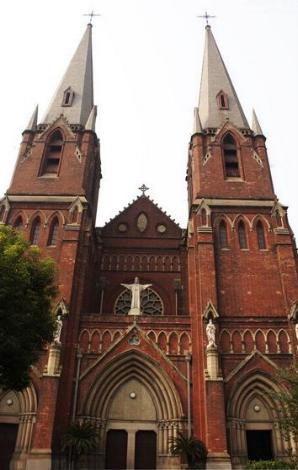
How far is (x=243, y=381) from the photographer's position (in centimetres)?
2058

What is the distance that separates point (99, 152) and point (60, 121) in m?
4.29

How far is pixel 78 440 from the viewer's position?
1820cm

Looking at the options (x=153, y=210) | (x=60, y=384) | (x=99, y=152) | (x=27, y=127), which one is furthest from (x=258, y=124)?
(x=60, y=384)

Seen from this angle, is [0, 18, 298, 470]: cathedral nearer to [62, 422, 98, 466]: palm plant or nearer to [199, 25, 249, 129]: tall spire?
[62, 422, 98, 466]: palm plant

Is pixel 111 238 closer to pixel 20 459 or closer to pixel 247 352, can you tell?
pixel 247 352

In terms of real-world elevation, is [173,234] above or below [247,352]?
above

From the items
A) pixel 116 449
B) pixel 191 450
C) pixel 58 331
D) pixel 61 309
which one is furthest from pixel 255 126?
pixel 116 449

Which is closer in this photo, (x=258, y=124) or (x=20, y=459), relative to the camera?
(x=20, y=459)

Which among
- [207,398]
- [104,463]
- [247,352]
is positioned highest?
[247,352]

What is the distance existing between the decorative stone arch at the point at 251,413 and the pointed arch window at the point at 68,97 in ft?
81.0

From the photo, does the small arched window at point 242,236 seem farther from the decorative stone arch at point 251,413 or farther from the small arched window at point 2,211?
the small arched window at point 2,211

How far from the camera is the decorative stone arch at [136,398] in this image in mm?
20016

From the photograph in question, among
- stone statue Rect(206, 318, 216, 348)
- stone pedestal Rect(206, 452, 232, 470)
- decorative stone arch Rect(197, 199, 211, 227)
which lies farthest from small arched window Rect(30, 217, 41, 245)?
stone pedestal Rect(206, 452, 232, 470)

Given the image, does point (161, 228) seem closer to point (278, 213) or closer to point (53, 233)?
point (53, 233)
